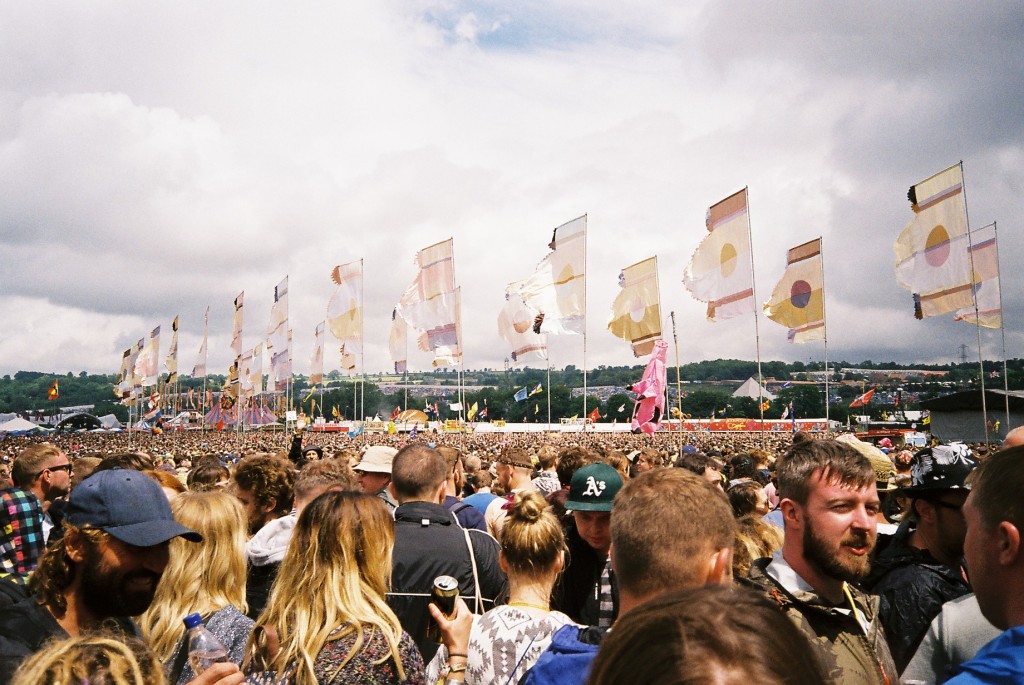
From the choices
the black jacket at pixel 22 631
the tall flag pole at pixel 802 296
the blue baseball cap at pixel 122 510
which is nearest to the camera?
the black jacket at pixel 22 631

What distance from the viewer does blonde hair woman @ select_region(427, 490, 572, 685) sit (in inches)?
118

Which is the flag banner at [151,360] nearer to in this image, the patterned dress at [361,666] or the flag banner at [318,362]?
the flag banner at [318,362]

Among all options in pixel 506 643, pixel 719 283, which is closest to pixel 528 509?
pixel 506 643

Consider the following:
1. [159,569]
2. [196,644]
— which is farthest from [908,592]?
[159,569]

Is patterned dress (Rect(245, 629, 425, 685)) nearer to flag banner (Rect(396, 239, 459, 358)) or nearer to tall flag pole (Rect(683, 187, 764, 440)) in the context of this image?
tall flag pole (Rect(683, 187, 764, 440))

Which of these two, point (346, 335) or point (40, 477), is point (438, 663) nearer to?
point (40, 477)

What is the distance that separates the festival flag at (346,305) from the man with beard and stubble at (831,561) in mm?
27610

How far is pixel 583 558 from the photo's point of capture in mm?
4422

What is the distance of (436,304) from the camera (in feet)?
83.9

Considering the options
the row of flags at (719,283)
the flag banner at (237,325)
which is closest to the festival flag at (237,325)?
the flag banner at (237,325)

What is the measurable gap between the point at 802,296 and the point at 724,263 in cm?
242

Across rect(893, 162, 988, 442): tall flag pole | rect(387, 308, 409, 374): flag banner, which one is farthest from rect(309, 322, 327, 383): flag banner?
rect(893, 162, 988, 442): tall flag pole

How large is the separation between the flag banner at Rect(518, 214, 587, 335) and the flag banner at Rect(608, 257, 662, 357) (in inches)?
43.6

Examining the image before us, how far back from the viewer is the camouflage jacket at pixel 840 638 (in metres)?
2.55
